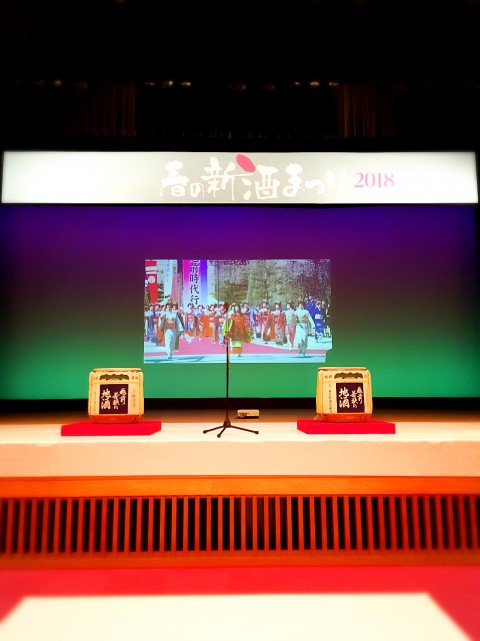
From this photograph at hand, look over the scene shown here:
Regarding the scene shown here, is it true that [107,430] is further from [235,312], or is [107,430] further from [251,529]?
[235,312]

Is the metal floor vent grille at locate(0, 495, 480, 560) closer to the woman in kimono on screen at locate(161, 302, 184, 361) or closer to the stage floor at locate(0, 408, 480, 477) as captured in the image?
the stage floor at locate(0, 408, 480, 477)

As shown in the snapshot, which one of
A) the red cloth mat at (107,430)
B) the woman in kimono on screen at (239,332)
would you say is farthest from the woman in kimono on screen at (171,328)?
the red cloth mat at (107,430)

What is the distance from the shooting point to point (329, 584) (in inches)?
72.1

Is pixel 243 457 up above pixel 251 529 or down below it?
above

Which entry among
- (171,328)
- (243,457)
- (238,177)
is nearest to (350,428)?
(243,457)

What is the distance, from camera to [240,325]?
4.33 meters

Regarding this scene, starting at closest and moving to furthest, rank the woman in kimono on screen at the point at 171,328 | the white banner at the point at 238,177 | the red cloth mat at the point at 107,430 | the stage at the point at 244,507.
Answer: the stage at the point at 244,507, the red cloth mat at the point at 107,430, the white banner at the point at 238,177, the woman in kimono on screen at the point at 171,328

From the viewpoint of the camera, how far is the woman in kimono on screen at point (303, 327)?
435 centimetres

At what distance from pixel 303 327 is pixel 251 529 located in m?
2.51

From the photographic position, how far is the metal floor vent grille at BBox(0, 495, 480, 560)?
1.98 meters
